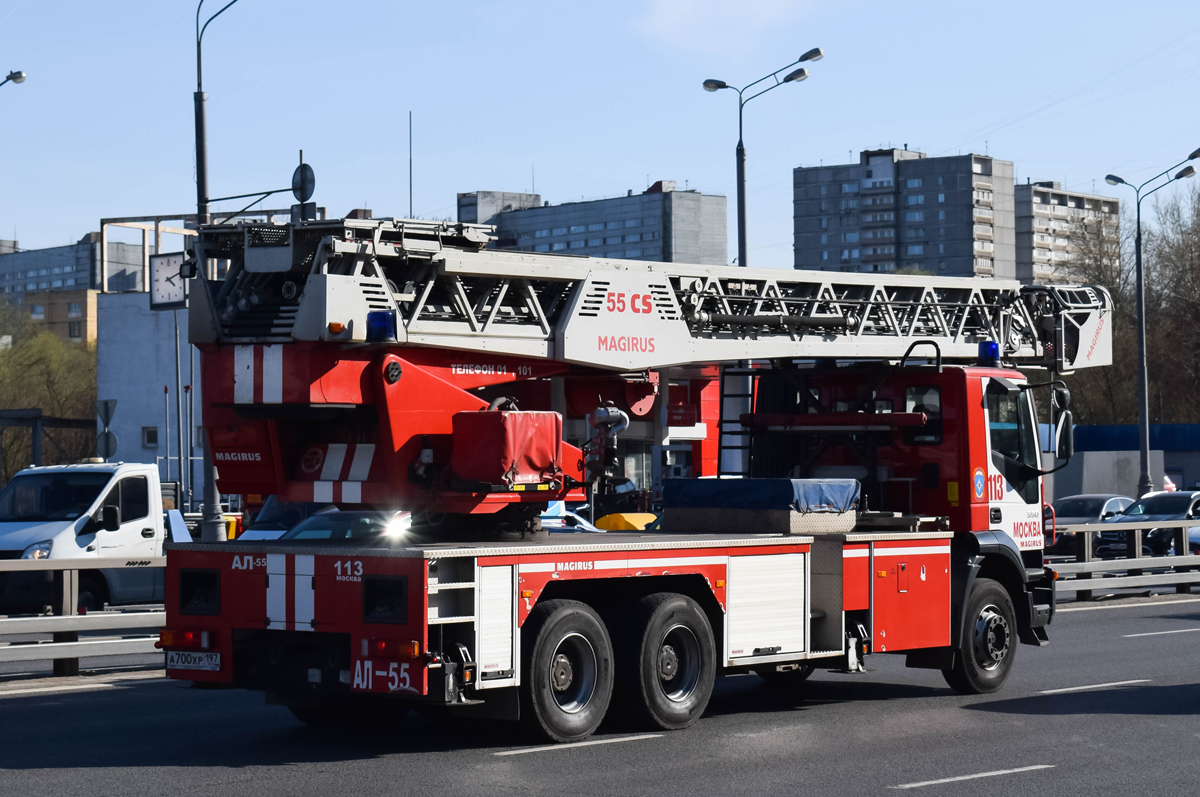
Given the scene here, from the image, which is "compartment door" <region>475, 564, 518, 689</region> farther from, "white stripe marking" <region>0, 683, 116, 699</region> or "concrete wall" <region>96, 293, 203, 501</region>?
"concrete wall" <region>96, 293, 203, 501</region>

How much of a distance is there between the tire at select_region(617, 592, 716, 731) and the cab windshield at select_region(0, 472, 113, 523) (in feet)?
33.9

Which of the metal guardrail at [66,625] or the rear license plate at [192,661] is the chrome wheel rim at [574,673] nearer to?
the rear license plate at [192,661]

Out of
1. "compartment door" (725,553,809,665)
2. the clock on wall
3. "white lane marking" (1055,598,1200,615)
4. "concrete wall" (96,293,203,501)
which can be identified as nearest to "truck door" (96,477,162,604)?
"compartment door" (725,553,809,665)

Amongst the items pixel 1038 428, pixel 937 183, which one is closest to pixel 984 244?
pixel 937 183

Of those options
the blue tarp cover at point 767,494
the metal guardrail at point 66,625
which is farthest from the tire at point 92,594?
the blue tarp cover at point 767,494

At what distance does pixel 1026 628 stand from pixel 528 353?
5.77 metres

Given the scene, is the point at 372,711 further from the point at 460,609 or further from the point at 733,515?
the point at 733,515

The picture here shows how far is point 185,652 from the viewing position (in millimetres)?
10570

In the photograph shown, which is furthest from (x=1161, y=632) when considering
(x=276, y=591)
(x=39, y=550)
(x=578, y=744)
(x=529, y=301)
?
(x=39, y=550)

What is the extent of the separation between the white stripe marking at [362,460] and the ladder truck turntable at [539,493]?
0.04 ft

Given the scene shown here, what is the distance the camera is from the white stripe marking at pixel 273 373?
10.0m

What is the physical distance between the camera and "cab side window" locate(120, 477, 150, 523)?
19297 millimetres

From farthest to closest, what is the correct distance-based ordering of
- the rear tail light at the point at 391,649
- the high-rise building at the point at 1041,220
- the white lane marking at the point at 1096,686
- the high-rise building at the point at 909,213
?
the high-rise building at the point at 1041,220, the high-rise building at the point at 909,213, the white lane marking at the point at 1096,686, the rear tail light at the point at 391,649

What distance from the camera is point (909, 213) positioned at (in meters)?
167
